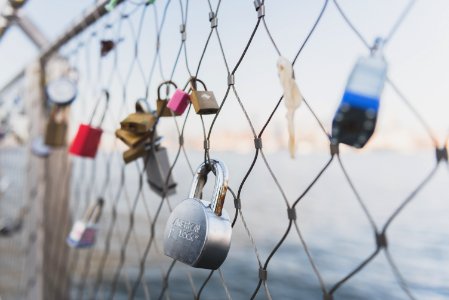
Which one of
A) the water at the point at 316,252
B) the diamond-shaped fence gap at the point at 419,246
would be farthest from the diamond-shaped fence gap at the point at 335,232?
the diamond-shaped fence gap at the point at 419,246

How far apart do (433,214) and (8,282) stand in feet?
61.2

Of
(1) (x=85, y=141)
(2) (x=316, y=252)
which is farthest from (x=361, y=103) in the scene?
(2) (x=316, y=252)

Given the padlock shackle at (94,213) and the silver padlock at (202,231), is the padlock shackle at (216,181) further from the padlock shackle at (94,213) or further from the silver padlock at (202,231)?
the padlock shackle at (94,213)

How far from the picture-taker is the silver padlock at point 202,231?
A: 42 centimetres

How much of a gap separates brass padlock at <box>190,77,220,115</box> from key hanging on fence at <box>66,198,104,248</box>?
1.97 feet

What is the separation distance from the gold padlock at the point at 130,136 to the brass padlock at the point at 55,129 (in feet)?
2.38

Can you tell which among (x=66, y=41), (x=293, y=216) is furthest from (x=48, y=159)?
(x=293, y=216)

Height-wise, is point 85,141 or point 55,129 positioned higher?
point 55,129

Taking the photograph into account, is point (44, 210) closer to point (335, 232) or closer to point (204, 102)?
point (204, 102)

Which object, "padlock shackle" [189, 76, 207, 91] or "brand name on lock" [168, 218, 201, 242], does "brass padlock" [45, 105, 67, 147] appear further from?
"brand name on lock" [168, 218, 201, 242]

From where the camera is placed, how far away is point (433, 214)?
58.1ft

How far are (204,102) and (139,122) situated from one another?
0.18 m

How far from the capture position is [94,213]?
1.01m

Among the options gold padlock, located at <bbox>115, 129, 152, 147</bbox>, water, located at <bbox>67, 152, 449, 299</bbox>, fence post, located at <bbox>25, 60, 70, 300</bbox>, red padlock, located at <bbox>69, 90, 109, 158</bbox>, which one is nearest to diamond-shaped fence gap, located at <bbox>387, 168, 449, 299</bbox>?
water, located at <bbox>67, 152, 449, 299</bbox>
